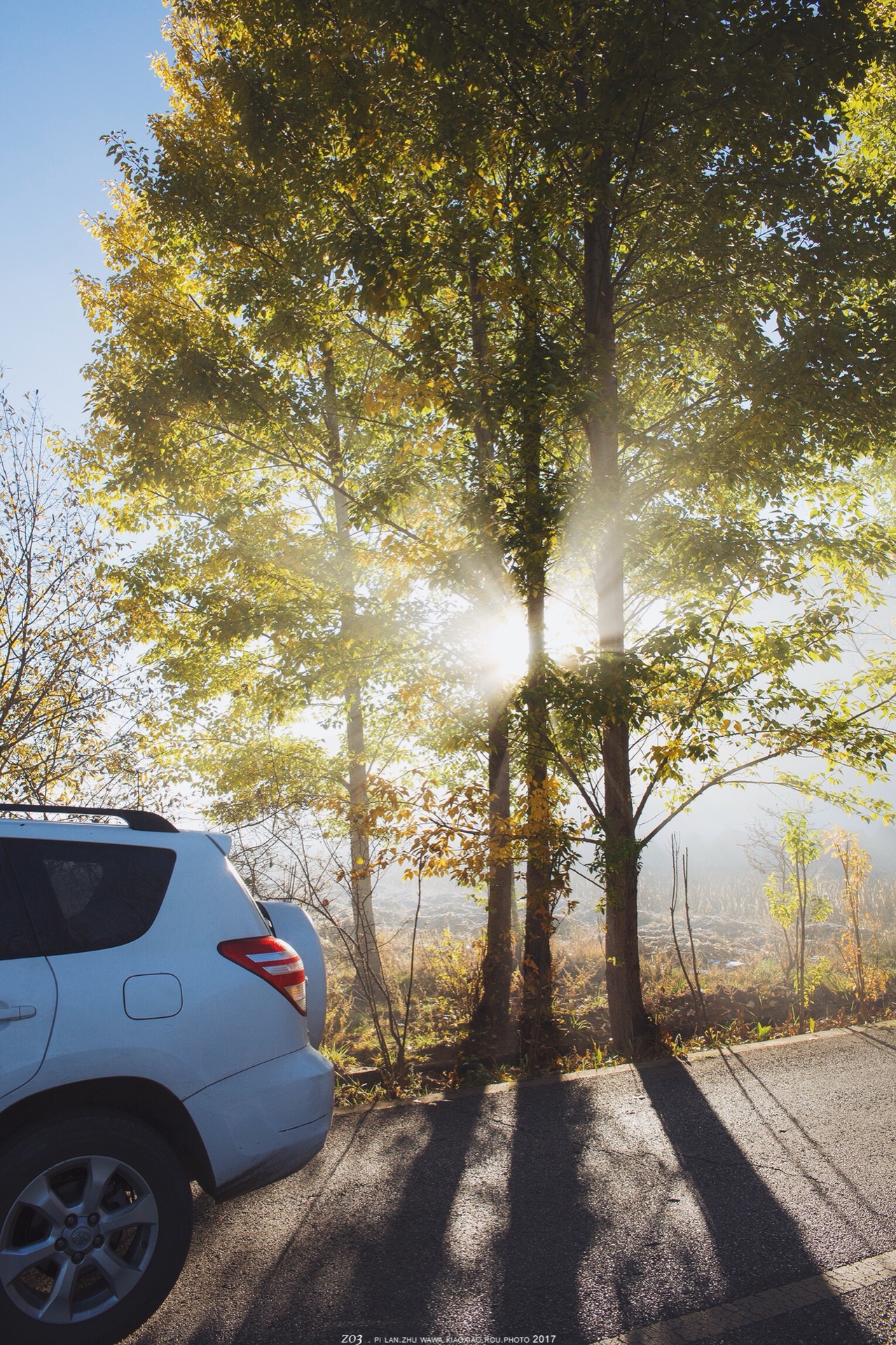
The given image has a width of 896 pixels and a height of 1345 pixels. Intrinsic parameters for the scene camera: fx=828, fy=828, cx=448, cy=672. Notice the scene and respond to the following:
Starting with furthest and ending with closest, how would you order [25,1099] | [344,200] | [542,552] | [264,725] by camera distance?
[264,725] < [344,200] < [542,552] < [25,1099]

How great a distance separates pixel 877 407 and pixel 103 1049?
24.6 feet

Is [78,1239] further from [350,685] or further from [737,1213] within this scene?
[350,685]

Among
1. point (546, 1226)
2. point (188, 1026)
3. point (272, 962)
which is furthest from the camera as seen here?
point (546, 1226)

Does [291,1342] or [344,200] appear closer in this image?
[291,1342]

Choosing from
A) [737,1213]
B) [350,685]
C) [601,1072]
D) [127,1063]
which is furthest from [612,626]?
[127,1063]

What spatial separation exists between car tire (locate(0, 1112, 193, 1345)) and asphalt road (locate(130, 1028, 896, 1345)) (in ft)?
0.94

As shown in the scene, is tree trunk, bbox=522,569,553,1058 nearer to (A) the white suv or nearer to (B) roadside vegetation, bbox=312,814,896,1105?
(B) roadside vegetation, bbox=312,814,896,1105

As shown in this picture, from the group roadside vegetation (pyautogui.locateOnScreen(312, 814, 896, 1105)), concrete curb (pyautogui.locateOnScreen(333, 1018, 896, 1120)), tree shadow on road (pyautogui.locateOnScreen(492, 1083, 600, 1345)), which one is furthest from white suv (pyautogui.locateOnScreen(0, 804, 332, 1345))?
roadside vegetation (pyautogui.locateOnScreen(312, 814, 896, 1105))

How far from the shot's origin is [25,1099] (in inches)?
107

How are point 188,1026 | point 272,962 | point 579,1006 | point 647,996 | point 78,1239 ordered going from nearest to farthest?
1. point 78,1239
2. point 188,1026
3. point 272,962
4. point 647,996
5. point 579,1006

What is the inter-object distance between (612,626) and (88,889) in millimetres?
6098

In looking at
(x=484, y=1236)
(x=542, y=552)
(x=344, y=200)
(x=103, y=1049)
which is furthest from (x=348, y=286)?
(x=484, y=1236)

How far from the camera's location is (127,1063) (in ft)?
9.41

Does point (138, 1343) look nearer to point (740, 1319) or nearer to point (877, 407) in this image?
point (740, 1319)
